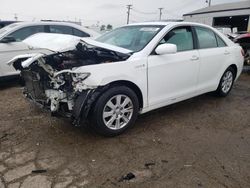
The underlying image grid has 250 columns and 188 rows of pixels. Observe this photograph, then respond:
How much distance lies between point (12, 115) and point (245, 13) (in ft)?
108

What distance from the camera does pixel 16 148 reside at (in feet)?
10.9

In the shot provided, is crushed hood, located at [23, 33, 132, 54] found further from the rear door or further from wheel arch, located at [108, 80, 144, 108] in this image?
the rear door

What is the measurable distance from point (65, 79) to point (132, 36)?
1.60 m

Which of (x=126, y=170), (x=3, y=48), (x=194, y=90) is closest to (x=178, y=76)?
(x=194, y=90)

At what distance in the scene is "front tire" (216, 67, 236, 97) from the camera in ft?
17.6

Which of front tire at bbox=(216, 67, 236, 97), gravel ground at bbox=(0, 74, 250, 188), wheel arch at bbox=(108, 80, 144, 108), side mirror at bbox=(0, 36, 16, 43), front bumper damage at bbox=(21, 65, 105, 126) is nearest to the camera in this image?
gravel ground at bbox=(0, 74, 250, 188)

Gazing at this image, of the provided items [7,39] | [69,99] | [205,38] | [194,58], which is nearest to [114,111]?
[69,99]

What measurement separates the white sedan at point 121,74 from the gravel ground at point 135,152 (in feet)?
1.19

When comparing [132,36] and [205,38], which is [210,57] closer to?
[205,38]

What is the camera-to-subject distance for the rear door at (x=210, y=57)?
4.65m

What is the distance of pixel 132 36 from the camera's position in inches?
170

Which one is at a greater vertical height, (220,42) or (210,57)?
(220,42)

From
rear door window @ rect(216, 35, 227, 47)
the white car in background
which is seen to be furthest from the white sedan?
the white car in background

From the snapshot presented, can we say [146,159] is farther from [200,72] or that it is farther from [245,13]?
[245,13]
